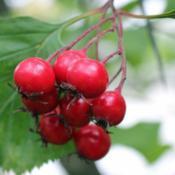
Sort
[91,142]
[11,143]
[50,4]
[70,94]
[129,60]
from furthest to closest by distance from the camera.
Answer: [50,4]
[129,60]
[11,143]
[91,142]
[70,94]

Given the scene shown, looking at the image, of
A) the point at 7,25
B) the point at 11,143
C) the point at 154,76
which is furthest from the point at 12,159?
the point at 154,76

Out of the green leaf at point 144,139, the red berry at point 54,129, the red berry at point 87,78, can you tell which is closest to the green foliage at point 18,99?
the red berry at point 54,129

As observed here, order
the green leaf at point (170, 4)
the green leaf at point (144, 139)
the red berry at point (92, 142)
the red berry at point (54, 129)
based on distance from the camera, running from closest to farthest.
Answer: the red berry at point (54, 129)
the red berry at point (92, 142)
the green leaf at point (170, 4)
the green leaf at point (144, 139)

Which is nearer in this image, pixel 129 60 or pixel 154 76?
pixel 129 60

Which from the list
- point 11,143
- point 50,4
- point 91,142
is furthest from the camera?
point 50,4

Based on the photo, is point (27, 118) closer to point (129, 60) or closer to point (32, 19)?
point (32, 19)

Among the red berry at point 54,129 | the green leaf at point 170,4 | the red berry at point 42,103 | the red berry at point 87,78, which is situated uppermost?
the red berry at point 87,78

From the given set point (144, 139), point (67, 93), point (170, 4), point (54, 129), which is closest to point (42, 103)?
point (67, 93)

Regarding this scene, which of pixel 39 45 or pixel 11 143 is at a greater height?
pixel 39 45

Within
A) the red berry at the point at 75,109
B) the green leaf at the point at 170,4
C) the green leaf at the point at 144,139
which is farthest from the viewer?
the green leaf at the point at 144,139

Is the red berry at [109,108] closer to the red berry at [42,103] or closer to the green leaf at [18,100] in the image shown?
the red berry at [42,103]
